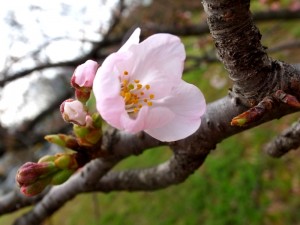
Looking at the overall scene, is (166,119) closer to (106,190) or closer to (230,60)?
(230,60)

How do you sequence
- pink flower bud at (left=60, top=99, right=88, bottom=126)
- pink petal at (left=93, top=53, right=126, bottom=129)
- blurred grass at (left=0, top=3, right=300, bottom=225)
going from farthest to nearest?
blurred grass at (left=0, top=3, right=300, bottom=225) → pink flower bud at (left=60, top=99, right=88, bottom=126) → pink petal at (left=93, top=53, right=126, bottom=129)

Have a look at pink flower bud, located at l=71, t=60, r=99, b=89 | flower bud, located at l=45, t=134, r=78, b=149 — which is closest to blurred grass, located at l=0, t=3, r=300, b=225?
flower bud, located at l=45, t=134, r=78, b=149

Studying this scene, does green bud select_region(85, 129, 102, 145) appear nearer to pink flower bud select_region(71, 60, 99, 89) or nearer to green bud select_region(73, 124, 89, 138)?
green bud select_region(73, 124, 89, 138)

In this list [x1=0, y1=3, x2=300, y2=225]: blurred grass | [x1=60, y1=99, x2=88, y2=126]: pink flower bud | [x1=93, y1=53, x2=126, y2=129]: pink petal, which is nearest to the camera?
[x1=93, y1=53, x2=126, y2=129]: pink petal

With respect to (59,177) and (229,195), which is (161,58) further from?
(229,195)

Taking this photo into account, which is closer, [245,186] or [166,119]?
[166,119]

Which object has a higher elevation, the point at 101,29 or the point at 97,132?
the point at 97,132

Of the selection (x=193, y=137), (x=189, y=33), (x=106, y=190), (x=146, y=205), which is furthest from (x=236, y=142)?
(x=193, y=137)
